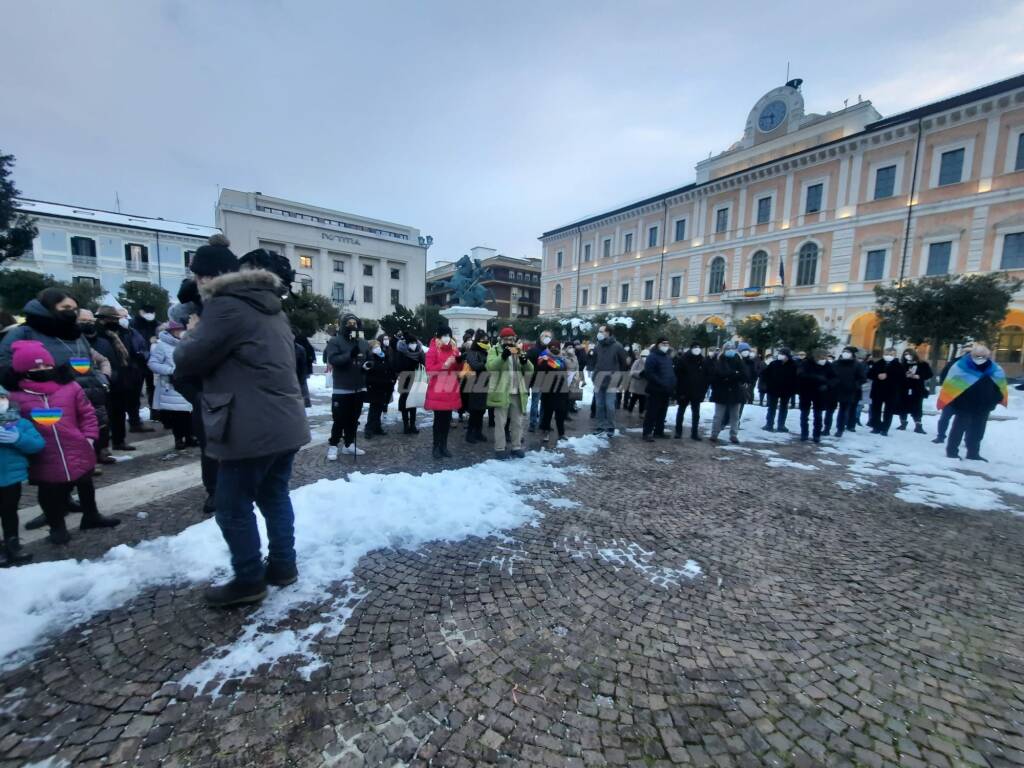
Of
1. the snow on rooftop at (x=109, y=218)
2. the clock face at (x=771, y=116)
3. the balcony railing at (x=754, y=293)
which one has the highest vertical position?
the clock face at (x=771, y=116)

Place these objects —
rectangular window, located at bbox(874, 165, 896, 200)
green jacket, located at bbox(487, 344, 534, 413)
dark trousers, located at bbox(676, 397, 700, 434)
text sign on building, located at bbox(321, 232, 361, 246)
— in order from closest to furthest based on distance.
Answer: green jacket, located at bbox(487, 344, 534, 413), dark trousers, located at bbox(676, 397, 700, 434), rectangular window, located at bbox(874, 165, 896, 200), text sign on building, located at bbox(321, 232, 361, 246)

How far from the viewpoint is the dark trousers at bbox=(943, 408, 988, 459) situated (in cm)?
745

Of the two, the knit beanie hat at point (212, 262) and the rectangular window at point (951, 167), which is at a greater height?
the rectangular window at point (951, 167)

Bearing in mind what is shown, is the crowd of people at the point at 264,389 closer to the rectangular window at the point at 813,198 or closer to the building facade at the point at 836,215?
the building facade at the point at 836,215

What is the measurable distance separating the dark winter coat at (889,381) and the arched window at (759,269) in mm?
32156

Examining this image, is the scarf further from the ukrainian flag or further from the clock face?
the clock face

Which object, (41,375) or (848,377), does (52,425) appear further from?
(848,377)

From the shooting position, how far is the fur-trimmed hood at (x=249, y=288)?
2.58m

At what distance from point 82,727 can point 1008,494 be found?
9.08 meters

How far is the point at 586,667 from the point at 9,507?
4103 millimetres

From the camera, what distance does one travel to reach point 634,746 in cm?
193

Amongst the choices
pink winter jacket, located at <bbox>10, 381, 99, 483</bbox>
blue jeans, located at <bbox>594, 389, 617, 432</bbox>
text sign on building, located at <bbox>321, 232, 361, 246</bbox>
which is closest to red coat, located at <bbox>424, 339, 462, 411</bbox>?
blue jeans, located at <bbox>594, 389, 617, 432</bbox>

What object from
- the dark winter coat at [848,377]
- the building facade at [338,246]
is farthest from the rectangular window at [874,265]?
the building facade at [338,246]

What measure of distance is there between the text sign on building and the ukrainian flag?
208 feet
